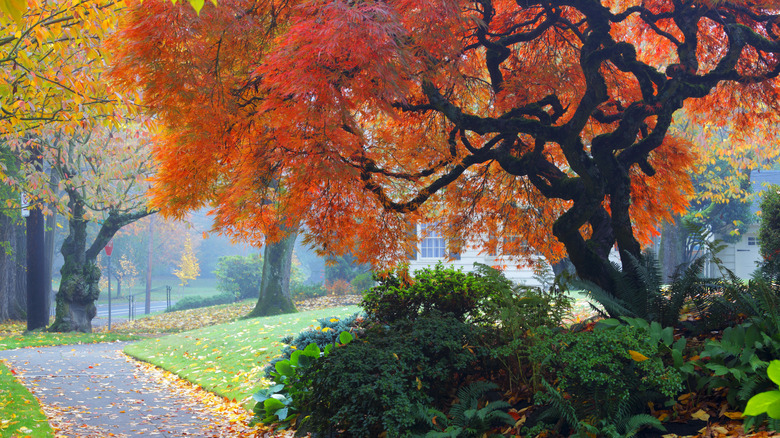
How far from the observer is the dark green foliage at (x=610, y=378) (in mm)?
4652

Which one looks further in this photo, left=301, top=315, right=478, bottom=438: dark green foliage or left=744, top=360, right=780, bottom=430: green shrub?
left=301, top=315, right=478, bottom=438: dark green foliage

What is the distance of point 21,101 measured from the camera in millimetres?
9000

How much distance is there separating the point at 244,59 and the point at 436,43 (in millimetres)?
Answer: 2263

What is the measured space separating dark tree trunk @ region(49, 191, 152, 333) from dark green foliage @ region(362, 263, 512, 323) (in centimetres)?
1276

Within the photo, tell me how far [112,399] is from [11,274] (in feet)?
48.7

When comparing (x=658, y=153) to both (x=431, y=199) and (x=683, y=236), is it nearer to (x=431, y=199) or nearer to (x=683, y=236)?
(x=431, y=199)

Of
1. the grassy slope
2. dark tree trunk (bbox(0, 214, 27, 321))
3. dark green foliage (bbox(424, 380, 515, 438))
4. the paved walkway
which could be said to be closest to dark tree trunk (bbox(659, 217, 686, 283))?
the grassy slope

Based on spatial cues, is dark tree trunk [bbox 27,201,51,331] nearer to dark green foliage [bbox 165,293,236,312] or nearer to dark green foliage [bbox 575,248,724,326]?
dark green foliage [bbox 165,293,236,312]

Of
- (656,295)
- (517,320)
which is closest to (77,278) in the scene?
(517,320)

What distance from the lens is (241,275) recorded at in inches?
1359

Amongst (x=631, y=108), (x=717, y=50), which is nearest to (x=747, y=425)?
(x=631, y=108)

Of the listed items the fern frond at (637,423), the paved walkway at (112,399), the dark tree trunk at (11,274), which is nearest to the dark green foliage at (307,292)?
the dark tree trunk at (11,274)

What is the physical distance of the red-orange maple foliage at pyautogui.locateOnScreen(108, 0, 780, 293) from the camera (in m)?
5.67

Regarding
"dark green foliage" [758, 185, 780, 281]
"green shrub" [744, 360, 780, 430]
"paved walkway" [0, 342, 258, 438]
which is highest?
"dark green foliage" [758, 185, 780, 281]
